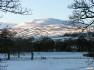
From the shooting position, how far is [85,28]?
364 inches

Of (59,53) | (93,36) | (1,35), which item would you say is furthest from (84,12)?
(59,53)

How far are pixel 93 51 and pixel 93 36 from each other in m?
1.17

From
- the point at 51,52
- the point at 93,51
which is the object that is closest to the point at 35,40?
the point at 51,52

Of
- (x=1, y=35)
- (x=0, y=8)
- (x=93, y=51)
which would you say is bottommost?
(x=93, y=51)

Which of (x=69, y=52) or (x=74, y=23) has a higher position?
(x=74, y=23)

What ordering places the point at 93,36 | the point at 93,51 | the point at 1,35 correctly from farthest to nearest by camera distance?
1. the point at 93,51
2. the point at 93,36
3. the point at 1,35

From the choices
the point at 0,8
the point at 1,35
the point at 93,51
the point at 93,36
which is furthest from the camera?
the point at 93,51

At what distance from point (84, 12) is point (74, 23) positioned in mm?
415

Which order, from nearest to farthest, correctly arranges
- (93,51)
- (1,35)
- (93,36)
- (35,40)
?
(1,35)
(93,36)
(93,51)
(35,40)

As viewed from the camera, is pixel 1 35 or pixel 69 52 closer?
pixel 1 35

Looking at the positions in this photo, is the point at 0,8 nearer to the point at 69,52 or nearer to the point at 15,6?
the point at 15,6

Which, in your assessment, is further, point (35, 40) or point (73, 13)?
point (35, 40)

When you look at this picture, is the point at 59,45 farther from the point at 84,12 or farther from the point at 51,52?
the point at 84,12

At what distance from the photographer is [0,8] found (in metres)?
6.65
